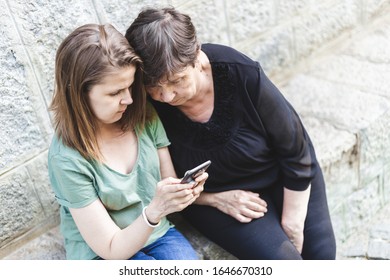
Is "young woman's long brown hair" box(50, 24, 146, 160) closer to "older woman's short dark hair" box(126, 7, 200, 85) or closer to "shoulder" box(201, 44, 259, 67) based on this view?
"older woman's short dark hair" box(126, 7, 200, 85)

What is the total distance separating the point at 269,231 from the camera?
Result: 231 centimetres

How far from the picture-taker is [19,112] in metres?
2.25

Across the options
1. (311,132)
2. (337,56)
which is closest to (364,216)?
(311,132)

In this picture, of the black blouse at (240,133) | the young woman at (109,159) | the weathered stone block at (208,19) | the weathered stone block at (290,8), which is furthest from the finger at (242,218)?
the weathered stone block at (290,8)

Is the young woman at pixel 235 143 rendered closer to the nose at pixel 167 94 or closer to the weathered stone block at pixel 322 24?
the nose at pixel 167 94

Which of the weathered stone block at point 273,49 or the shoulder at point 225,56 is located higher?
the shoulder at point 225,56

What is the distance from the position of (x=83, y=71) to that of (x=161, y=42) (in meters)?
0.27

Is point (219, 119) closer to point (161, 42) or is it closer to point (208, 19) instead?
point (161, 42)

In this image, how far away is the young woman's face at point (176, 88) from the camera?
1965 millimetres

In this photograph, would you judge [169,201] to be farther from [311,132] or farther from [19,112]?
[311,132]

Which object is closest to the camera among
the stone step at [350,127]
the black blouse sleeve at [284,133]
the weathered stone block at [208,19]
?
the black blouse sleeve at [284,133]

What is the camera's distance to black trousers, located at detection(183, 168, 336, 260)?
227 centimetres

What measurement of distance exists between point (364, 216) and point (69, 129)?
6.20 feet

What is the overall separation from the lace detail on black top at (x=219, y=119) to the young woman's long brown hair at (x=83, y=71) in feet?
1.06
